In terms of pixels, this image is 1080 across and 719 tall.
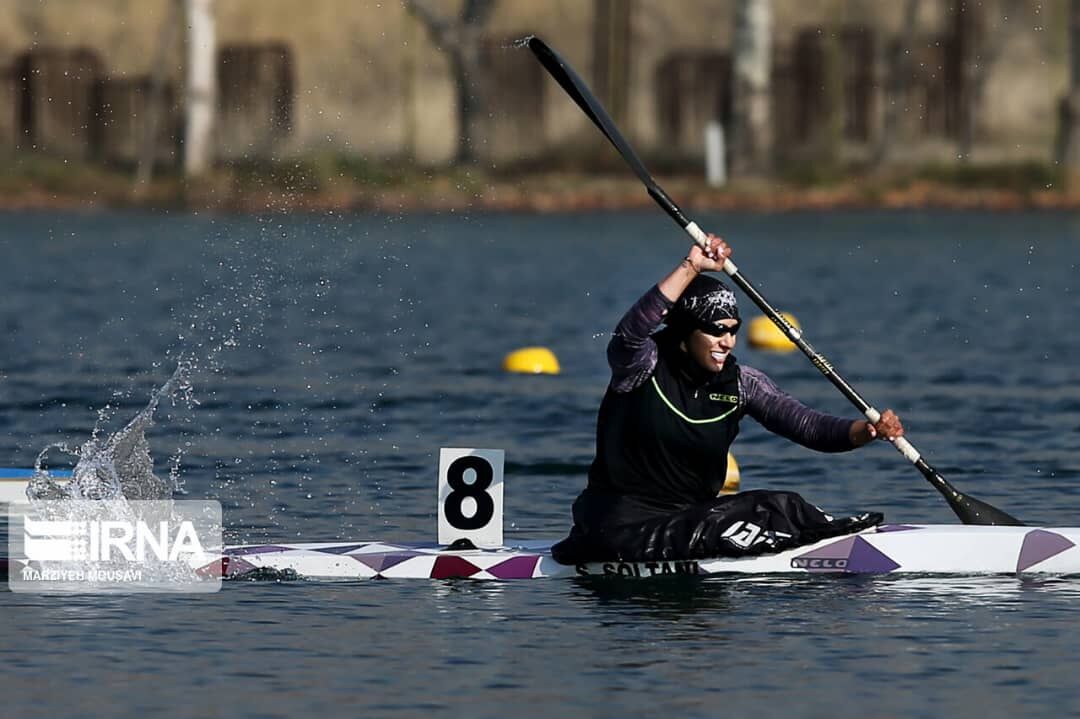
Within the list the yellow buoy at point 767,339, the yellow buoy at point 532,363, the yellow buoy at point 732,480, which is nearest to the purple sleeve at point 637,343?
the yellow buoy at point 732,480

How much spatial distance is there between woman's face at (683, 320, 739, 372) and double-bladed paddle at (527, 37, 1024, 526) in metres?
0.59

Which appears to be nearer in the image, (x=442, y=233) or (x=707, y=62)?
(x=442, y=233)

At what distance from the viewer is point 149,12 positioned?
78.9 metres

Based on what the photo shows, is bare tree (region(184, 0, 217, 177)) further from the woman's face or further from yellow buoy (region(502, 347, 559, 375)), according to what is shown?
Result: the woman's face

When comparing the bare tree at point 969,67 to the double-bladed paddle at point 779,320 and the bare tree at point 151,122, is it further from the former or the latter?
the double-bladed paddle at point 779,320

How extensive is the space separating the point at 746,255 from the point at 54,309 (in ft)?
42.4

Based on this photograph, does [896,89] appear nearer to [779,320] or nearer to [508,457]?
[508,457]

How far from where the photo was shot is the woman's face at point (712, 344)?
12.4 metres

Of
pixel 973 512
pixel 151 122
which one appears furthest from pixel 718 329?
pixel 151 122

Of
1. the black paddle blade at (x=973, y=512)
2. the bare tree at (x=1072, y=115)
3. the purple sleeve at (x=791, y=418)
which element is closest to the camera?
the purple sleeve at (x=791, y=418)

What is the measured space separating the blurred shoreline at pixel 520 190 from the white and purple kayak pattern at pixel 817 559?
36.9m

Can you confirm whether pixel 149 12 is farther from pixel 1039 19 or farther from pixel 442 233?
pixel 442 233

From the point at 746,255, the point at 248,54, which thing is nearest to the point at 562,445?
the point at 746,255

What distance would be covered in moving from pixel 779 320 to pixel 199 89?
3683 centimetres
